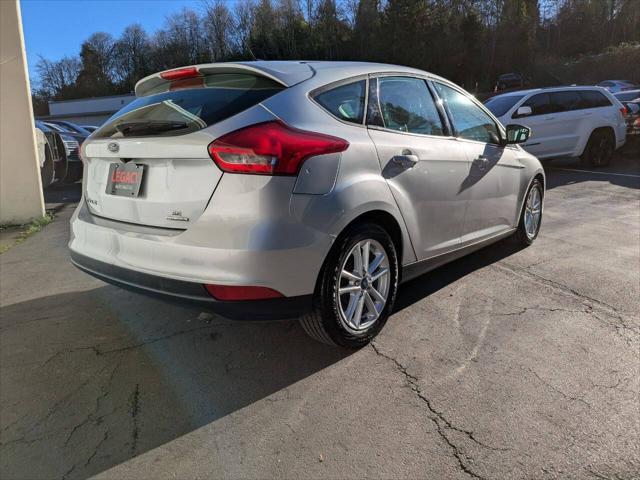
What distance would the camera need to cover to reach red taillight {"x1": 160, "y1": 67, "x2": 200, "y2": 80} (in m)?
3.06

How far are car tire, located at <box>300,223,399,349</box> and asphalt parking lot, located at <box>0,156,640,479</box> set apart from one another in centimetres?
18

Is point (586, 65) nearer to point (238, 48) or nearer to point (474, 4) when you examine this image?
point (474, 4)

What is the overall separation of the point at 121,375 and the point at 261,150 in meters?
1.58

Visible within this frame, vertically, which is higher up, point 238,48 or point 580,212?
point 238,48

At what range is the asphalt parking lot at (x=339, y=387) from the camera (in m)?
2.24

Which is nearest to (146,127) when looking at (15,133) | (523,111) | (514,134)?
(514,134)

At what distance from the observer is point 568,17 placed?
54625 mm

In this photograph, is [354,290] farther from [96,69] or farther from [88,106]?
[96,69]

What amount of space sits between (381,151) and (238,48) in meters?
51.7

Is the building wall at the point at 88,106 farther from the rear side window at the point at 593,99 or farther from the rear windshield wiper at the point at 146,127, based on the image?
the rear windshield wiper at the point at 146,127

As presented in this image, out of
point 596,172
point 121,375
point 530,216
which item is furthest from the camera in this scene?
point 596,172

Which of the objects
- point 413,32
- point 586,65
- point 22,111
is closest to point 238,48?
point 413,32

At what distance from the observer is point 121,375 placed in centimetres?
296

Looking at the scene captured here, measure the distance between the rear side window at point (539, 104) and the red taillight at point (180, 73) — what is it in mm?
8760
